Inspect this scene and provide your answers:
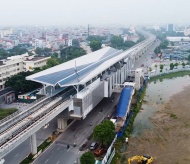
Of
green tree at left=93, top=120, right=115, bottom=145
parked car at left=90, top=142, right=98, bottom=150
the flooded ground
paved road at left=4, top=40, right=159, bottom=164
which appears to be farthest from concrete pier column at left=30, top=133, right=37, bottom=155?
the flooded ground

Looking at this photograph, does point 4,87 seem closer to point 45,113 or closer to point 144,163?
point 45,113

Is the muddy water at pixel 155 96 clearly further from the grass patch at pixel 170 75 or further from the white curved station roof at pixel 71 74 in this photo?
the white curved station roof at pixel 71 74

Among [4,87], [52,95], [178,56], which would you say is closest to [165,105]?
[52,95]

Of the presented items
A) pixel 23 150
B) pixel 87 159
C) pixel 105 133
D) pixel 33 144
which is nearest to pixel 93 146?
pixel 105 133

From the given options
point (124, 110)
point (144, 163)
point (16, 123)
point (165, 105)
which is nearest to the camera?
point (144, 163)

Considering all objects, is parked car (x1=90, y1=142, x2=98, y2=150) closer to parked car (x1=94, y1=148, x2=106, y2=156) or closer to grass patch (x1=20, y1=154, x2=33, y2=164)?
parked car (x1=94, y1=148, x2=106, y2=156)

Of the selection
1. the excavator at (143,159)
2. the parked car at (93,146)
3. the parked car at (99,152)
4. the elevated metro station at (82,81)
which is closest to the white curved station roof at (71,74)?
the elevated metro station at (82,81)

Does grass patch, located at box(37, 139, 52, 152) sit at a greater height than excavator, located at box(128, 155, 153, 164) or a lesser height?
lesser
